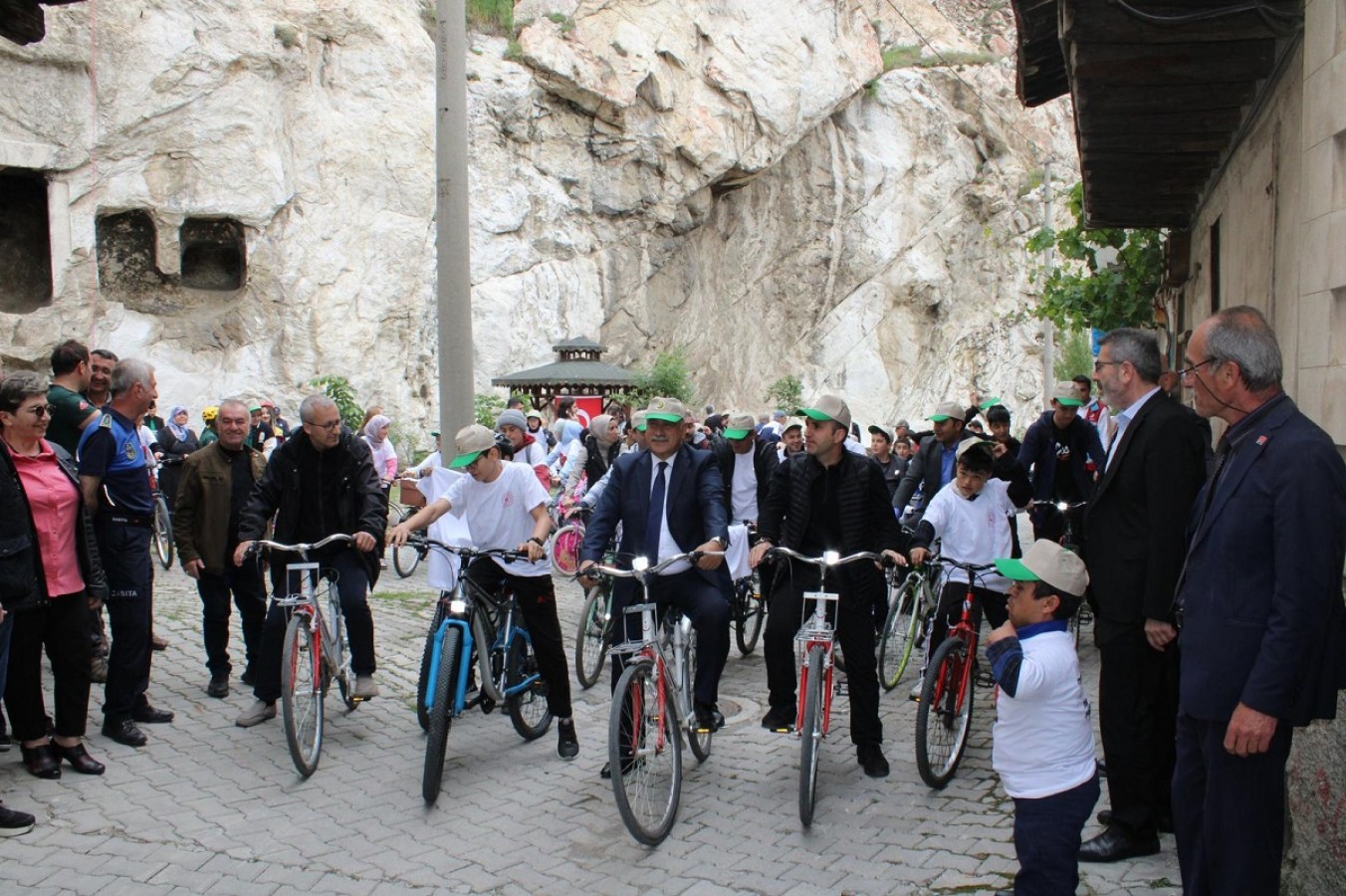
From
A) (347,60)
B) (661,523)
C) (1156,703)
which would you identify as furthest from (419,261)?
(1156,703)

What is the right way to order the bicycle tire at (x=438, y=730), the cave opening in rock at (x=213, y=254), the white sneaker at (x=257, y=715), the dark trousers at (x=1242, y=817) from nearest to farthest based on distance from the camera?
1. the dark trousers at (x=1242, y=817)
2. the bicycle tire at (x=438, y=730)
3. the white sneaker at (x=257, y=715)
4. the cave opening in rock at (x=213, y=254)

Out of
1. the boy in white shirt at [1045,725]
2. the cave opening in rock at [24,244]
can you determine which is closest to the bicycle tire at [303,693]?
the boy in white shirt at [1045,725]

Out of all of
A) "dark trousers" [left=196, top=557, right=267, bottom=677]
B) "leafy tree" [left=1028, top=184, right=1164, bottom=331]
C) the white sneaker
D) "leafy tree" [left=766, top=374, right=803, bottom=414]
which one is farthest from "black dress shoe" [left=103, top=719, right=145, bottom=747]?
"leafy tree" [left=766, top=374, right=803, bottom=414]

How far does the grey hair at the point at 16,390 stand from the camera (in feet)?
18.0

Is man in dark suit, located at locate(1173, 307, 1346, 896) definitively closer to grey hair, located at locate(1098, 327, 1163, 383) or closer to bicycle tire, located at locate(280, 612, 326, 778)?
grey hair, located at locate(1098, 327, 1163, 383)

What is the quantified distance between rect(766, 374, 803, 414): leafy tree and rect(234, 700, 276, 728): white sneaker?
3294 centimetres

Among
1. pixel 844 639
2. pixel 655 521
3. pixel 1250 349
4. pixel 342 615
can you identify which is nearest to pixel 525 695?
pixel 342 615

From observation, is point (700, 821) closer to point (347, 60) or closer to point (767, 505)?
point (767, 505)

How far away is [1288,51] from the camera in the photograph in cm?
559

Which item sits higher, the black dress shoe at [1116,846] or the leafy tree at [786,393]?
the leafy tree at [786,393]

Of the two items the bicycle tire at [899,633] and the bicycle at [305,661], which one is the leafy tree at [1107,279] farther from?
the bicycle at [305,661]

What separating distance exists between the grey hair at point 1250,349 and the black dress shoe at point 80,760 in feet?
18.6

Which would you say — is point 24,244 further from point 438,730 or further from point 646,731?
point 646,731

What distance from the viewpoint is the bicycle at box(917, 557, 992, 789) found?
5438 millimetres
